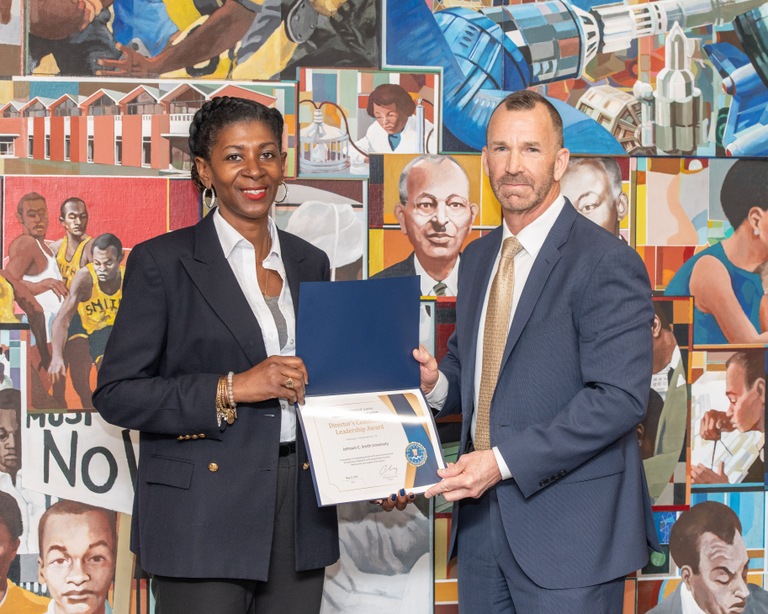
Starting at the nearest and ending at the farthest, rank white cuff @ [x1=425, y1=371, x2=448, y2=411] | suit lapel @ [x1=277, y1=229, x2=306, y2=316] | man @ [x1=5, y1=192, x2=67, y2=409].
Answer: suit lapel @ [x1=277, y1=229, x2=306, y2=316]
white cuff @ [x1=425, y1=371, x2=448, y2=411]
man @ [x1=5, y1=192, x2=67, y2=409]

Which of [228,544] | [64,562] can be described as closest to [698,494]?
[228,544]

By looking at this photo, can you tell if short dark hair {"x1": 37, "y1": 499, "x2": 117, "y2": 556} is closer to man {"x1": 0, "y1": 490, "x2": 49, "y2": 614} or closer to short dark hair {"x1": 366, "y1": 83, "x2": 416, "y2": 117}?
man {"x1": 0, "y1": 490, "x2": 49, "y2": 614}

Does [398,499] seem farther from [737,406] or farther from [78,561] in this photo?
[737,406]

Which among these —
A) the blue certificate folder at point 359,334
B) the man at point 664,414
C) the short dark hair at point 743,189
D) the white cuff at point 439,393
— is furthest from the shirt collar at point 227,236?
the short dark hair at point 743,189

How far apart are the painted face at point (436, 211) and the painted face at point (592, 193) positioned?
37 centimetres

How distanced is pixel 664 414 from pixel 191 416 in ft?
5.93

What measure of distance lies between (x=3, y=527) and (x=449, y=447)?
1549 mm

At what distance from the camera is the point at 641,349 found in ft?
6.56

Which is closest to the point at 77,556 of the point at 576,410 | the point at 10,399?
the point at 10,399

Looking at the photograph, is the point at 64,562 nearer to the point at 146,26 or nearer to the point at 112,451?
the point at 112,451

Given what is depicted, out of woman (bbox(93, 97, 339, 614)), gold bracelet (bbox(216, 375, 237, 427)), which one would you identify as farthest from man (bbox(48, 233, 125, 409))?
gold bracelet (bbox(216, 375, 237, 427))

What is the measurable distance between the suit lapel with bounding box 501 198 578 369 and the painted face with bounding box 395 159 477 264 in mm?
748

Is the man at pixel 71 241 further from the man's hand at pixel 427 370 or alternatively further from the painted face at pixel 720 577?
the painted face at pixel 720 577

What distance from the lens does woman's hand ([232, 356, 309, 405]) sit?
6.41 feet
